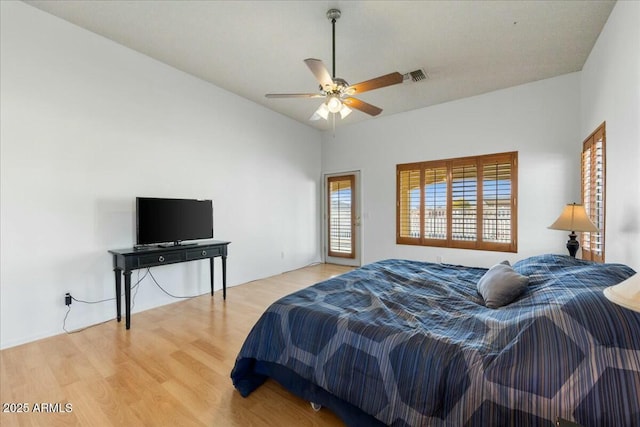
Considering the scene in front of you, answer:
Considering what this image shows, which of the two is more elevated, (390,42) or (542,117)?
(390,42)

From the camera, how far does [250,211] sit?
472 centimetres

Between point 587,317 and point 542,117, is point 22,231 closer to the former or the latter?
point 587,317

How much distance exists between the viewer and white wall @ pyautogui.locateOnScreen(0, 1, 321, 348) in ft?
8.34

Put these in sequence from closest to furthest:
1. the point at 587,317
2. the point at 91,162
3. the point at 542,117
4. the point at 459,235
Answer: the point at 587,317, the point at 91,162, the point at 542,117, the point at 459,235

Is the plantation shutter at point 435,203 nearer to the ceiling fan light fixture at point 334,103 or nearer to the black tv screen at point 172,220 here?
the ceiling fan light fixture at point 334,103

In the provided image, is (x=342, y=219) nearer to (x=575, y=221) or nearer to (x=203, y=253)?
(x=203, y=253)

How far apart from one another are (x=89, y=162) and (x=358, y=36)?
3101mm

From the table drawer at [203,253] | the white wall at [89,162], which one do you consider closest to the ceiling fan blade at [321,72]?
the white wall at [89,162]

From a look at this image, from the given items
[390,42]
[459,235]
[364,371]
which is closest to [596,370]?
[364,371]

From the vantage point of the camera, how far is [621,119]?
2.31 m

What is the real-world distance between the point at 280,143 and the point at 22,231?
12.1 ft

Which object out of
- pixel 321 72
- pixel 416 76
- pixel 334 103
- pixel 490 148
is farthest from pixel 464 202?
pixel 321 72

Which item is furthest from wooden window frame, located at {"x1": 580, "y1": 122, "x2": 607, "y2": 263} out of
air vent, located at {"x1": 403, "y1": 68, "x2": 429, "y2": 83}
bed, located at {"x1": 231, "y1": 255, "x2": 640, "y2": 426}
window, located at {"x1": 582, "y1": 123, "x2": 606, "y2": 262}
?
air vent, located at {"x1": 403, "y1": 68, "x2": 429, "y2": 83}

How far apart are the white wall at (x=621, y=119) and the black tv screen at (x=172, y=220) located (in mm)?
4133
